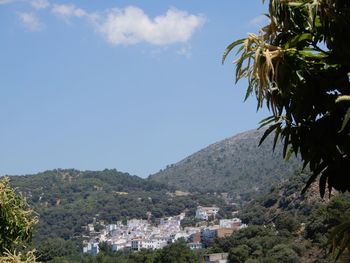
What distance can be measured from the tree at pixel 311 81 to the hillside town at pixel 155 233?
279ft

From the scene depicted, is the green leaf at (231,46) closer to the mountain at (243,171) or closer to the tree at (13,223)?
the tree at (13,223)

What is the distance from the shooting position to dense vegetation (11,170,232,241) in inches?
5089

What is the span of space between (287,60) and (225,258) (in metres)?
55.8

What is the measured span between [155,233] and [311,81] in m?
120

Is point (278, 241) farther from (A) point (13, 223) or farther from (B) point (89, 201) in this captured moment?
(B) point (89, 201)

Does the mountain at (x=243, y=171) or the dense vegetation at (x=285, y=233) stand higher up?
the mountain at (x=243, y=171)

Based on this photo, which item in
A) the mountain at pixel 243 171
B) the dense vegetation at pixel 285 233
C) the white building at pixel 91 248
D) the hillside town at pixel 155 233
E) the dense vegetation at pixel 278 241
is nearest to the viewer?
the dense vegetation at pixel 285 233

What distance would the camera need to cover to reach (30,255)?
5.50 meters

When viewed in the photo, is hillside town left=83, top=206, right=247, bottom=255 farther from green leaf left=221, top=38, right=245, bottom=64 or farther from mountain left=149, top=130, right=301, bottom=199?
green leaf left=221, top=38, right=245, bottom=64

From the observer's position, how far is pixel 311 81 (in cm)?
237

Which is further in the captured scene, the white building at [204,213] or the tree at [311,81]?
the white building at [204,213]

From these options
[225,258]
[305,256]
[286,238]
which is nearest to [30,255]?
[305,256]

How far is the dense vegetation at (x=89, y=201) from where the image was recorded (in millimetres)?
129250

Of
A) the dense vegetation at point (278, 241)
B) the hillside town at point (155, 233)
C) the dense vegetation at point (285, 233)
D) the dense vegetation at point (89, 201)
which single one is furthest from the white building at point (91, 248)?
the dense vegetation at point (285, 233)
